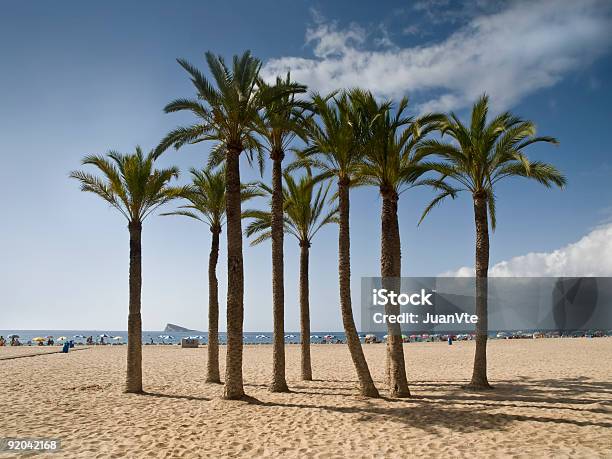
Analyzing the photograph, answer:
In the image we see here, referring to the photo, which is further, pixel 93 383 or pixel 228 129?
pixel 93 383

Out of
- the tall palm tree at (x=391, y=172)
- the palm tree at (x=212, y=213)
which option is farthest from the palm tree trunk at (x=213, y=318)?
the tall palm tree at (x=391, y=172)

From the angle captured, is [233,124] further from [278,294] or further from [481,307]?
[481,307]

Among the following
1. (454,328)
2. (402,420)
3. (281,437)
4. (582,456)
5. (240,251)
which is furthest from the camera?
(454,328)

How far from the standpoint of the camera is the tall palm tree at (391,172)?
13.4 metres

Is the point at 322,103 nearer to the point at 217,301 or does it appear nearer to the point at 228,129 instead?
the point at 228,129

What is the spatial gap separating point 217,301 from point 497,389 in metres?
10.5

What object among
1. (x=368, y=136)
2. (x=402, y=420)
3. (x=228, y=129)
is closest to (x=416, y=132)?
(x=368, y=136)

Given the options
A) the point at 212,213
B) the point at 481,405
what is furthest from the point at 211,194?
the point at 481,405

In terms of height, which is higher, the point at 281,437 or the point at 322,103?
the point at 322,103

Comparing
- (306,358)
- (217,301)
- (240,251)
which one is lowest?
(306,358)

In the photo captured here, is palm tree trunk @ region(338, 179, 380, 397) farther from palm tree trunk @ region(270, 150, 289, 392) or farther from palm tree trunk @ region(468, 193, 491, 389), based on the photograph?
palm tree trunk @ region(468, 193, 491, 389)

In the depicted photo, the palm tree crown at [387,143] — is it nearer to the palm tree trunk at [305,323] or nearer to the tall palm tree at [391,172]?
the tall palm tree at [391,172]

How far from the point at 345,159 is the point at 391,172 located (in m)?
1.53

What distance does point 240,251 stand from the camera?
43.8 feet
